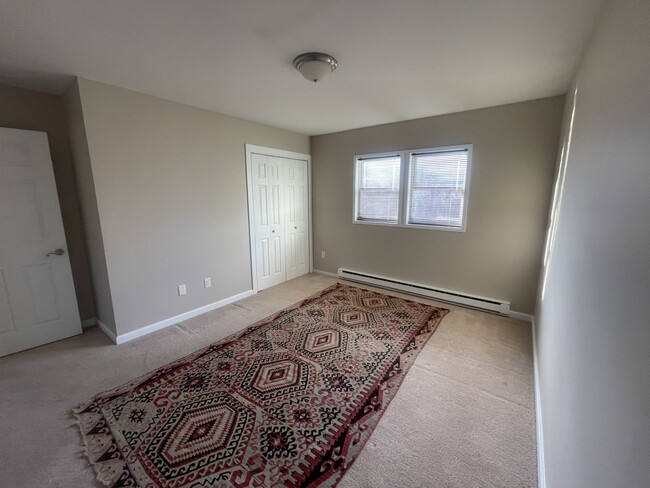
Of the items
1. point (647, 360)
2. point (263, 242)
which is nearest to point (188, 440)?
point (647, 360)

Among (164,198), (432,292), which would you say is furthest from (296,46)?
(432,292)

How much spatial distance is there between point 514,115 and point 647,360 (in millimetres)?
3134

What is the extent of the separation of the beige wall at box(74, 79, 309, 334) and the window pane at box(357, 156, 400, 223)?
5.39 ft

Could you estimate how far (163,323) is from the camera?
2.96 metres

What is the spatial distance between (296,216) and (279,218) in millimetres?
383

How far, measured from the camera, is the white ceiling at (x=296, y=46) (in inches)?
57.1

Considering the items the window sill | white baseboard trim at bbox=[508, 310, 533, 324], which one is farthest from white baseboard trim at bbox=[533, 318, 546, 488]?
the window sill

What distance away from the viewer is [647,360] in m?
0.57

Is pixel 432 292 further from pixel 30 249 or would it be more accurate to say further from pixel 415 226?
pixel 30 249

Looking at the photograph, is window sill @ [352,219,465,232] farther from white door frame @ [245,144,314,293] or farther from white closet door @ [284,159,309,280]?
white door frame @ [245,144,314,293]

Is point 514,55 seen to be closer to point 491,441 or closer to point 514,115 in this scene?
point 514,115

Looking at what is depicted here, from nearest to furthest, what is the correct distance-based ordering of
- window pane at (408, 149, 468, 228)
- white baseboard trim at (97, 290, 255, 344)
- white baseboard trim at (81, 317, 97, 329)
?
white baseboard trim at (97, 290, 255, 344) < white baseboard trim at (81, 317, 97, 329) < window pane at (408, 149, 468, 228)

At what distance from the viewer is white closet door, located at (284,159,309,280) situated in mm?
4309

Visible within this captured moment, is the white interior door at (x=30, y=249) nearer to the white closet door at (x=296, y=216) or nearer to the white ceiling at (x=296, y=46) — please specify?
the white ceiling at (x=296, y=46)
